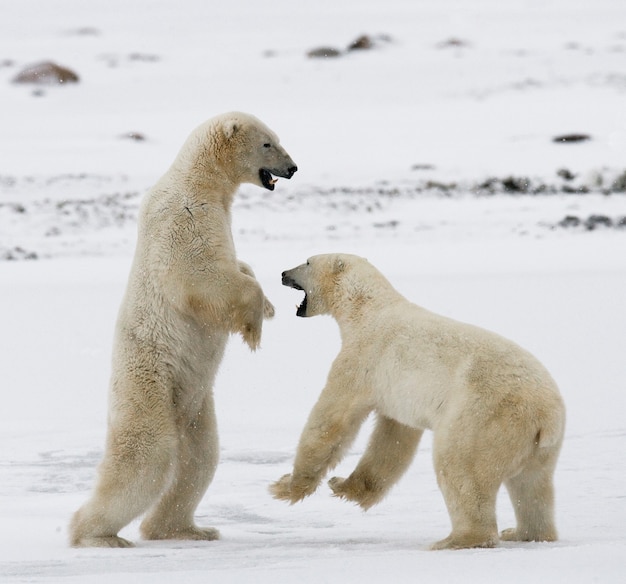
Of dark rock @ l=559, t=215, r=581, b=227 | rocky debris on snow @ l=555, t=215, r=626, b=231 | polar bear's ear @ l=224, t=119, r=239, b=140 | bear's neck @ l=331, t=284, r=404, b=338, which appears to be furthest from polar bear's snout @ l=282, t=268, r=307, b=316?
dark rock @ l=559, t=215, r=581, b=227

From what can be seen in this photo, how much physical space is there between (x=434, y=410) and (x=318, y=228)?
1145 cm

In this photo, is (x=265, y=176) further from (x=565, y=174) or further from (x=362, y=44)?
(x=362, y=44)

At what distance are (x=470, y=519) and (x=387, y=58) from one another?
28.6 m

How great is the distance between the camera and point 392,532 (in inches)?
190

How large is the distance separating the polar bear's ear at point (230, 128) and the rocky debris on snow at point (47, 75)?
25380 millimetres

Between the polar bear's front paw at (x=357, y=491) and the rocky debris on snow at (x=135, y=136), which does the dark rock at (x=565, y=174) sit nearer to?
the rocky debris on snow at (x=135, y=136)

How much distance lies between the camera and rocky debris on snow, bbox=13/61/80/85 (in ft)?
97.0

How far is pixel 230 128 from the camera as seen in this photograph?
522cm

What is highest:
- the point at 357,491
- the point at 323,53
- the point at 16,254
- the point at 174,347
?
the point at 323,53

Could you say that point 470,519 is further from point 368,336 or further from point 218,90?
point 218,90

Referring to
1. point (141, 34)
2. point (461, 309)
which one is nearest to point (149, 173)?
point (461, 309)

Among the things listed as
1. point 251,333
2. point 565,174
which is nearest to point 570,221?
point 565,174

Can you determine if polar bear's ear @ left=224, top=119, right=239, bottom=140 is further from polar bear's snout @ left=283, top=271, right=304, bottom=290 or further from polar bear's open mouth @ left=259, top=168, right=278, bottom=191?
polar bear's snout @ left=283, top=271, right=304, bottom=290

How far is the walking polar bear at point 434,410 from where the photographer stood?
408 centimetres
